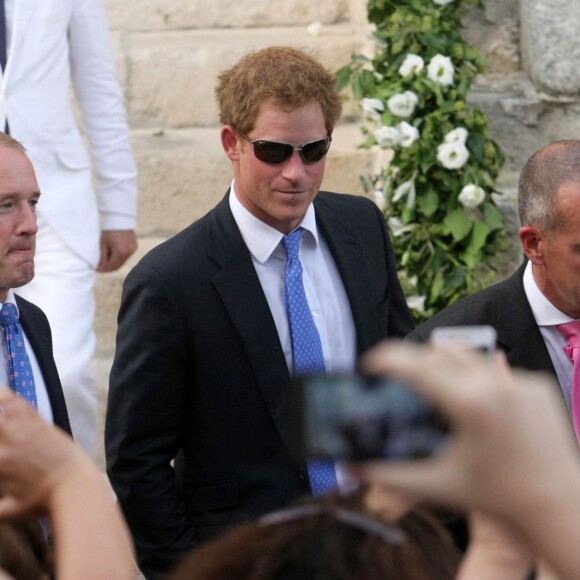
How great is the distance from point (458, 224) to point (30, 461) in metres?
3.86

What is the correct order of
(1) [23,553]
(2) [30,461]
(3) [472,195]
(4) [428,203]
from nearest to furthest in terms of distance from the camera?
(2) [30,461] < (1) [23,553] < (3) [472,195] < (4) [428,203]

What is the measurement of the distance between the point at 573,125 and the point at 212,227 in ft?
7.32

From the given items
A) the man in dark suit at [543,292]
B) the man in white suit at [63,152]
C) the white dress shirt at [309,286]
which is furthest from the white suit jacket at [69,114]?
the man in dark suit at [543,292]

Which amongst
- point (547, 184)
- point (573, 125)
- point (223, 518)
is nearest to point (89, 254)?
point (223, 518)

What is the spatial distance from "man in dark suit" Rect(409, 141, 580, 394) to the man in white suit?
1296 mm

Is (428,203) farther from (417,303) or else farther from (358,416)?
(358,416)

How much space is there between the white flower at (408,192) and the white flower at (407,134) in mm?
148

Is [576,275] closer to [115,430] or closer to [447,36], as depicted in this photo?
[115,430]

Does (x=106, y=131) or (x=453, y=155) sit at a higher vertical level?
(x=106, y=131)

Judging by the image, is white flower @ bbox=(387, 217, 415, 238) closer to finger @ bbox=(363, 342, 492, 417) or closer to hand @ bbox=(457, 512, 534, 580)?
hand @ bbox=(457, 512, 534, 580)

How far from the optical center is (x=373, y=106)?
5.30 m

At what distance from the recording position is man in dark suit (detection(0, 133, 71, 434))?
3295mm

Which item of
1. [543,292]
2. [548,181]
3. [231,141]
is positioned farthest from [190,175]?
[543,292]

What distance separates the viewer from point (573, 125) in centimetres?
540
